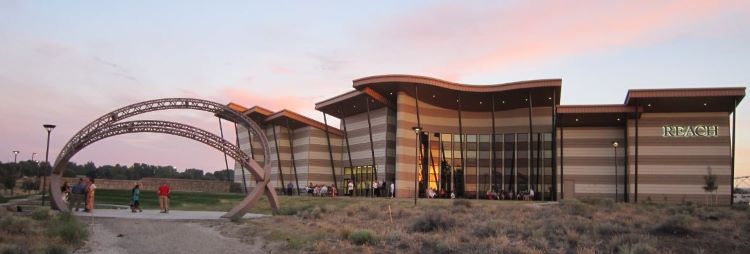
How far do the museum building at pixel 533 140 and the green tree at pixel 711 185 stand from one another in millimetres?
563

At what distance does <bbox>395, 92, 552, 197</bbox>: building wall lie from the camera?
52.9 m

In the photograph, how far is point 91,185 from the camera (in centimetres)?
2792

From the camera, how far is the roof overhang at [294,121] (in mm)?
64069

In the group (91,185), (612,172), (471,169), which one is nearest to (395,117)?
(471,169)

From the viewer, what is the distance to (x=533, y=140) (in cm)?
5453

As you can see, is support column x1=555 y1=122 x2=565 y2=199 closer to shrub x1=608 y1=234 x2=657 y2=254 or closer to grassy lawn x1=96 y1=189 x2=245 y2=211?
grassy lawn x1=96 y1=189 x2=245 y2=211

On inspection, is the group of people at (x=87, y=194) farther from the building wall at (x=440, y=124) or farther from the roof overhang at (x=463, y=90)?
the building wall at (x=440, y=124)

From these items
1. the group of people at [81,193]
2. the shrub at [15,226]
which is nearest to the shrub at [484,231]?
the shrub at [15,226]

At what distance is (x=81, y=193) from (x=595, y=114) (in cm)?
3736

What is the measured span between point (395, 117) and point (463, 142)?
6680 mm

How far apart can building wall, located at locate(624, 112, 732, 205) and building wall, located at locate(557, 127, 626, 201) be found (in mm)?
1701

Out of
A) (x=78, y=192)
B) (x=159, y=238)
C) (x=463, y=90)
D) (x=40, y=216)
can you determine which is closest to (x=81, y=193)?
(x=78, y=192)

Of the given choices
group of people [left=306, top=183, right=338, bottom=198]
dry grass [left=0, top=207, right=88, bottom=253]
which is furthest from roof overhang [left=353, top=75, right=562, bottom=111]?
dry grass [left=0, top=207, right=88, bottom=253]

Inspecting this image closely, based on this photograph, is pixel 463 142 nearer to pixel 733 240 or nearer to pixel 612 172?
pixel 612 172
